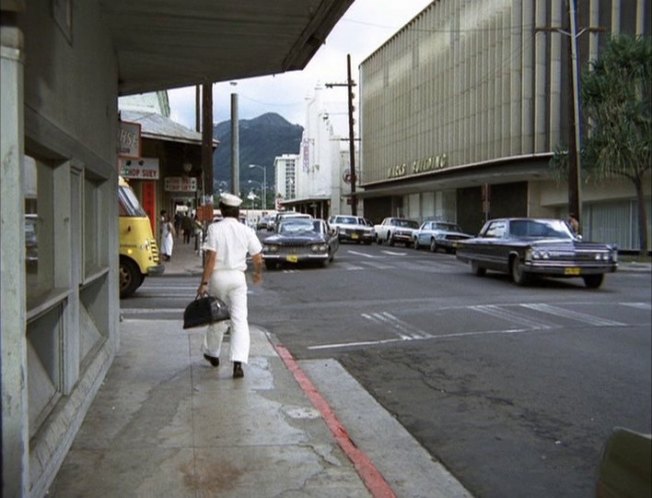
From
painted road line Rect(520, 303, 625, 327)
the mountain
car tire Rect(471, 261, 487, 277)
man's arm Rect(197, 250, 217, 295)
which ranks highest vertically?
the mountain

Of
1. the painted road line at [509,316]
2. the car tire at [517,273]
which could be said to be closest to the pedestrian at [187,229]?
the car tire at [517,273]

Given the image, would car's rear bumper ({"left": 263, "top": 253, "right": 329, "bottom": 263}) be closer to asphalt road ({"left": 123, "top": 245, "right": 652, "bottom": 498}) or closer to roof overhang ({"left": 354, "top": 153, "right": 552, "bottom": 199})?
asphalt road ({"left": 123, "top": 245, "right": 652, "bottom": 498})

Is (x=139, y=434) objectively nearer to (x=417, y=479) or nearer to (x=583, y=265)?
(x=417, y=479)

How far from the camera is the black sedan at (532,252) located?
11469 mm

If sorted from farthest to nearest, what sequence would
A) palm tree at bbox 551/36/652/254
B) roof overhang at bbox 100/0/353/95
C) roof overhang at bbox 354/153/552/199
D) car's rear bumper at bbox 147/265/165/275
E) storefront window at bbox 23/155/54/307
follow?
roof overhang at bbox 354/153/552/199 < palm tree at bbox 551/36/652/254 < car's rear bumper at bbox 147/265/165/275 < roof overhang at bbox 100/0/353/95 < storefront window at bbox 23/155/54/307

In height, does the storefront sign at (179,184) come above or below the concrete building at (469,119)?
below

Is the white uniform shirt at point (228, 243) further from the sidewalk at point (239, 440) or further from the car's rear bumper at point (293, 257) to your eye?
the car's rear bumper at point (293, 257)

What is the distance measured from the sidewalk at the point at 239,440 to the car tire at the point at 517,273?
8.57m

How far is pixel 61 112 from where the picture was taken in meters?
4.99

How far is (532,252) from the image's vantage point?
14672 millimetres

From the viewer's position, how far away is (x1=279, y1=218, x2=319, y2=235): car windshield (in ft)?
76.8

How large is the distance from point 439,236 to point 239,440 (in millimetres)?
27857

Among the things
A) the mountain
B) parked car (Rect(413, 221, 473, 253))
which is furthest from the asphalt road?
the mountain

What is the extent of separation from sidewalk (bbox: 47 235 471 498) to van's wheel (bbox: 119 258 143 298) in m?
6.87
